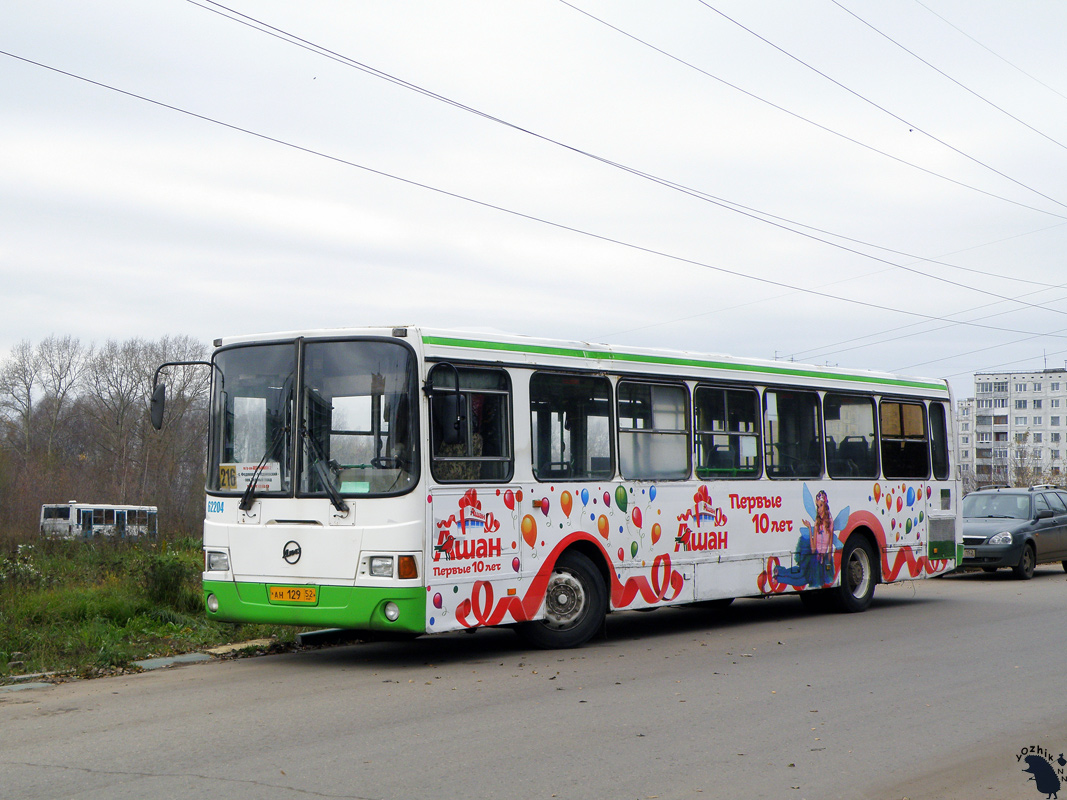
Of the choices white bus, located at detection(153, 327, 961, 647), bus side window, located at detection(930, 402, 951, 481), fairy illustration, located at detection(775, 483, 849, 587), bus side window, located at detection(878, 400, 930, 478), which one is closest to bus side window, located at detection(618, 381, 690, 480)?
white bus, located at detection(153, 327, 961, 647)

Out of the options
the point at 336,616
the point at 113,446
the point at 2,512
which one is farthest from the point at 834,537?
the point at 113,446

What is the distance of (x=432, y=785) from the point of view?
596cm

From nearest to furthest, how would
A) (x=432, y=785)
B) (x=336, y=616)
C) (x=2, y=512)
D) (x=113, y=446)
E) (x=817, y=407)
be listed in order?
(x=432, y=785) → (x=336, y=616) → (x=817, y=407) → (x=2, y=512) → (x=113, y=446)

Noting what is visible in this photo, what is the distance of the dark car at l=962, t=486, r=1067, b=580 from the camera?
70.0ft

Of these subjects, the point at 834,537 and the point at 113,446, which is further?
the point at 113,446

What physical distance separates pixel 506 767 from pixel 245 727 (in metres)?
2.09

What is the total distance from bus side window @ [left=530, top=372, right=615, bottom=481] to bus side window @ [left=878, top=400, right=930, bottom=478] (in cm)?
575

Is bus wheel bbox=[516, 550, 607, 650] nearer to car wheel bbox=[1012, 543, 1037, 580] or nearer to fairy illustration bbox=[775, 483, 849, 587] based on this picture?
fairy illustration bbox=[775, 483, 849, 587]

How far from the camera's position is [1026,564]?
21547 mm

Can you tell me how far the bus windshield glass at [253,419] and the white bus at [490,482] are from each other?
17 millimetres

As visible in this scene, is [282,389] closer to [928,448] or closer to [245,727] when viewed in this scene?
[245,727]

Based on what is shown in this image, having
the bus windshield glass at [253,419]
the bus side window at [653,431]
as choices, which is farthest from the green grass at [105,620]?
the bus side window at [653,431]

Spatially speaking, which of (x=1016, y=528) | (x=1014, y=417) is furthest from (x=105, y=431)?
(x=1014, y=417)

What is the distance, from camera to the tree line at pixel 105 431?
4922 centimetres
